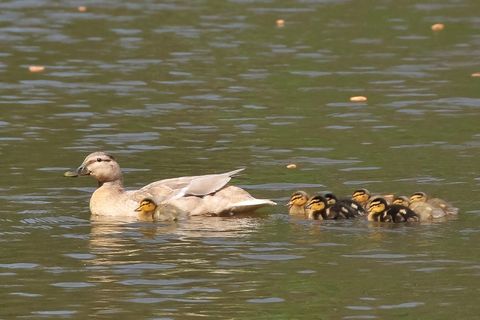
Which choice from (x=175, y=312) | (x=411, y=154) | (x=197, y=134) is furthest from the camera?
(x=197, y=134)

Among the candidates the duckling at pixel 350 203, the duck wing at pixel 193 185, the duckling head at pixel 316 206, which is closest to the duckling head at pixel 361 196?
the duckling at pixel 350 203

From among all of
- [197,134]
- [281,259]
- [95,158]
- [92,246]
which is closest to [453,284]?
[281,259]

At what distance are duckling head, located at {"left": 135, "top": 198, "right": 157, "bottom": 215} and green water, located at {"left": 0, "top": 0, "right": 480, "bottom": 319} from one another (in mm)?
200

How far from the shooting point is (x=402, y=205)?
13.2 meters

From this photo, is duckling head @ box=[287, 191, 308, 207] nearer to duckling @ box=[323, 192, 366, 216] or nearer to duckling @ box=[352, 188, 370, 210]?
duckling @ box=[323, 192, 366, 216]

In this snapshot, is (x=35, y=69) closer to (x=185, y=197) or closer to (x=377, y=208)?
(x=185, y=197)

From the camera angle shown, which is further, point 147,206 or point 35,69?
point 35,69

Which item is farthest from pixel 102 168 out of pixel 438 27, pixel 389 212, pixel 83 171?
pixel 438 27

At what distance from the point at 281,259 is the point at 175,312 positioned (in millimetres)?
1750

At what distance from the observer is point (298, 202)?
13.5 m

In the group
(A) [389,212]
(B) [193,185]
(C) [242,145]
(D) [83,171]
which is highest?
(C) [242,145]

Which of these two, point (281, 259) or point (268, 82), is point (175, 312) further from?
point (268, 82)

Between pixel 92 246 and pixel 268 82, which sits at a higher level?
pixel 268 82

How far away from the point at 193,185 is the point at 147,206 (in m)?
0.49
